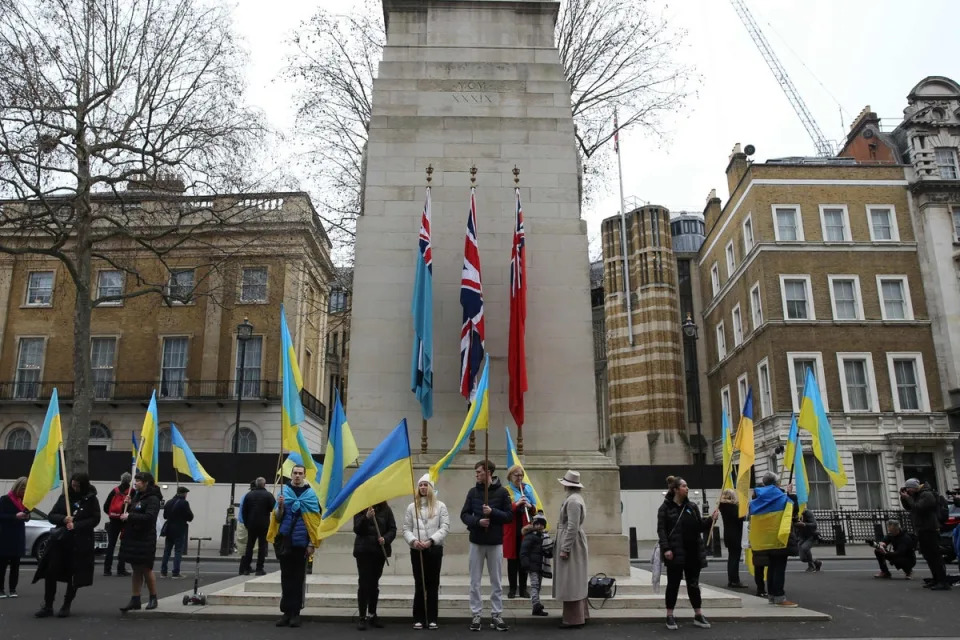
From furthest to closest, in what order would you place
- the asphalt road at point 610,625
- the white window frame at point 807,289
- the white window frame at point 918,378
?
the white window frame at point 807,289 → the white window frame at point 918,378 → the asphalt road at point 610,625

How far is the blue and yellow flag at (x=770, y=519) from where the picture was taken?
10.5 metres

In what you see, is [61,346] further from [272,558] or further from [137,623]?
[137,623]

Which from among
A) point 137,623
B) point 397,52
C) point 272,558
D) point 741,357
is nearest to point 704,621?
point 137,623

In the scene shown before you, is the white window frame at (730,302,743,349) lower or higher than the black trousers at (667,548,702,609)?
higher

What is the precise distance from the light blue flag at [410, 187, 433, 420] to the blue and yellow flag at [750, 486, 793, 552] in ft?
16.4

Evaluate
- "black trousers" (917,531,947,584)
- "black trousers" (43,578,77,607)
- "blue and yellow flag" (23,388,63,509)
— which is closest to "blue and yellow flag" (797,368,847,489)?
"black trousers" (917,531,947,584)

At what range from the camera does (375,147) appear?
13.8m

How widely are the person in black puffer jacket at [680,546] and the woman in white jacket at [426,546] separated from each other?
101 inches

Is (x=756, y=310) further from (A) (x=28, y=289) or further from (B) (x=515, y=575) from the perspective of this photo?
(A) (x=28, y=289)

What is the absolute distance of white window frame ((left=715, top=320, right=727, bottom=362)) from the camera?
4462 centimetres

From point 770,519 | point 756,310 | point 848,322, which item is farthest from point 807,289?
point 770,519

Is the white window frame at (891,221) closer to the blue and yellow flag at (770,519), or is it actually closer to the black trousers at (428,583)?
the blue and yellow flag at (770,519)

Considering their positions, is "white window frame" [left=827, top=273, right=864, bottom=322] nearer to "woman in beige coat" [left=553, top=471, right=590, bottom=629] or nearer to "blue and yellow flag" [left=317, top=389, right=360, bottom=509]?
"woman in beige coat" [left=553, top=471, right=590, bottom=629]

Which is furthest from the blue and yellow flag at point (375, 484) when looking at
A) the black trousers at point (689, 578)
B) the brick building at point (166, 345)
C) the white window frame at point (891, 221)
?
the white window frame at point (891, 221)
